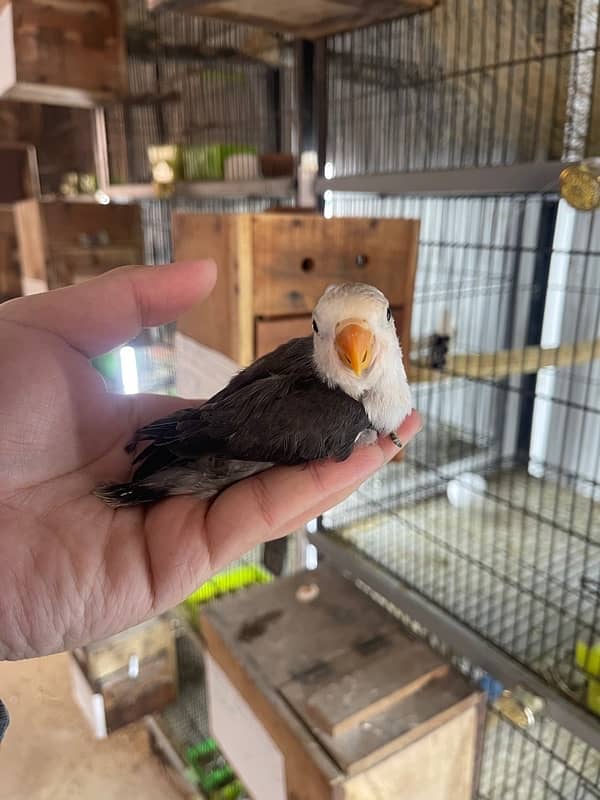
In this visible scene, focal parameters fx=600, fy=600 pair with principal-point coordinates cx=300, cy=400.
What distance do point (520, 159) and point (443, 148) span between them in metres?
0.20

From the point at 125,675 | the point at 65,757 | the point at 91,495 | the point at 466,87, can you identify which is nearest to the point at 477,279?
the point at 466,87

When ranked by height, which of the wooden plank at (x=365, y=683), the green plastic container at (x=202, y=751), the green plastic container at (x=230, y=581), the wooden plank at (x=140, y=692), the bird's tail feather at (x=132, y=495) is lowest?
the green plastic container at (x=202, y=751)

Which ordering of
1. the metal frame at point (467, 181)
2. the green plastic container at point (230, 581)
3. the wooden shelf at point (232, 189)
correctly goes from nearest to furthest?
1. the metal frame at point (467, 181)
2. the wooden shelf at point (232, 189)
3. the green plastic container at point (230, 581)

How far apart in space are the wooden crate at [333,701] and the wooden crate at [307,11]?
1.09m

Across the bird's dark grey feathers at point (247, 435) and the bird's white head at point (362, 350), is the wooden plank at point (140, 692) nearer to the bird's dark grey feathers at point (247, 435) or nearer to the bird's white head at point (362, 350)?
the bird's dark grey feathers at point (247, 435)

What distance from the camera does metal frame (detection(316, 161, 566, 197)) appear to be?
2.70 feet

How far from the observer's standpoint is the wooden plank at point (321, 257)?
903mm

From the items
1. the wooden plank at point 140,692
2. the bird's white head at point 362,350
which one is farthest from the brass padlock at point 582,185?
the wooden plank at point 140,692

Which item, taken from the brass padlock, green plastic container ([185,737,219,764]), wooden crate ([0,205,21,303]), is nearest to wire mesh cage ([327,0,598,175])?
the brass padlock

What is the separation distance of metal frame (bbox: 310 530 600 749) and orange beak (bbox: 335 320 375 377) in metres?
0.66

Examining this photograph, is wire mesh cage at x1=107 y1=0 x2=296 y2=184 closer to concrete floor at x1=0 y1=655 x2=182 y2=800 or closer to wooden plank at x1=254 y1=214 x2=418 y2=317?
wooden plank at x1=254 y1=214 x2=418 y2=317

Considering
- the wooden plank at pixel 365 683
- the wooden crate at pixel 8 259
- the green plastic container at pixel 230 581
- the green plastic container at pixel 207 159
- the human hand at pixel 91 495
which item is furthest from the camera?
the wooden crate at pixel 8 259

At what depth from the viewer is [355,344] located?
0.57 meters

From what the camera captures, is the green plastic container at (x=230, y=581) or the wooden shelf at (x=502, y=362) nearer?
the wooden shelf at (x=502, y=362)
